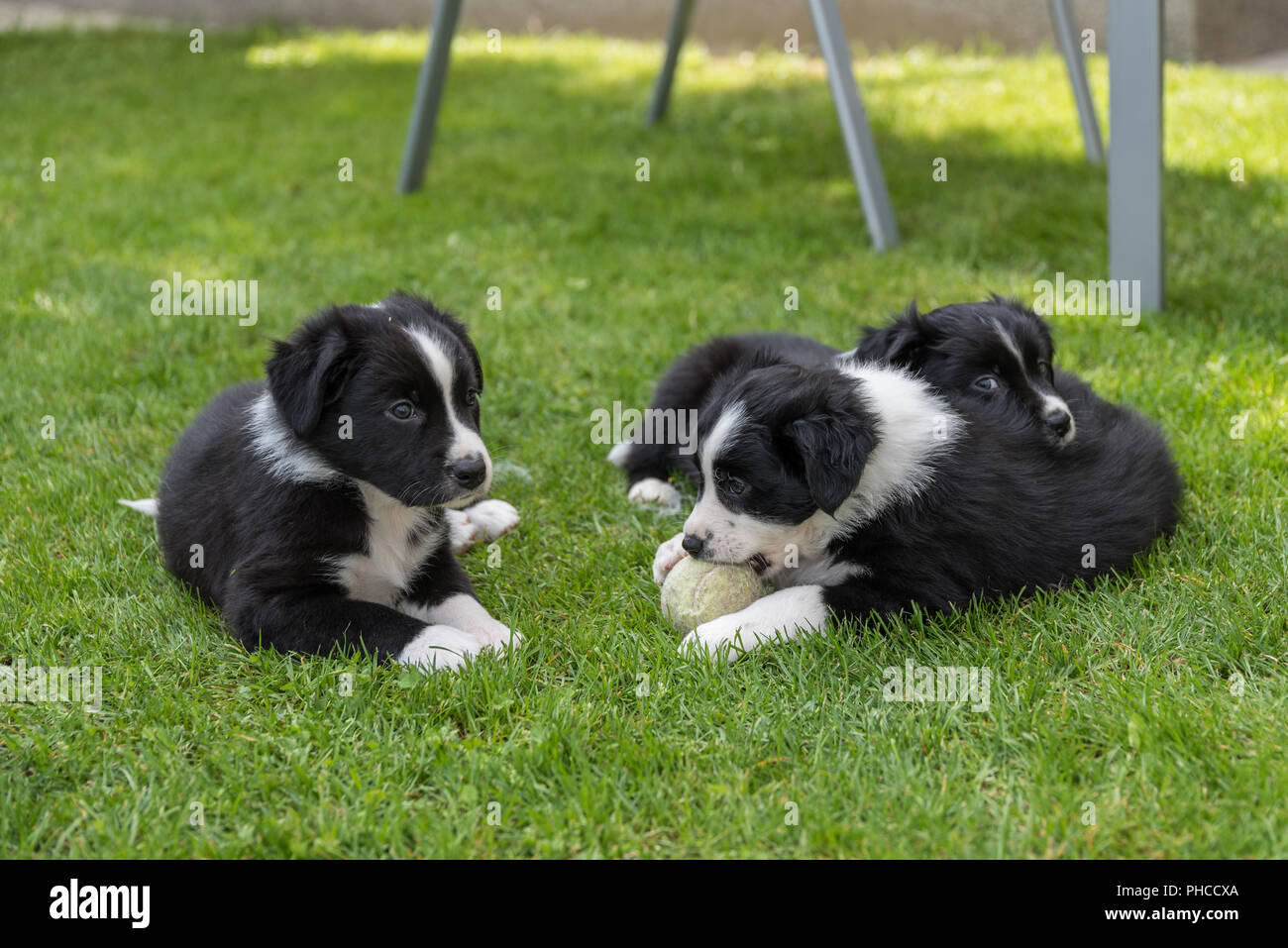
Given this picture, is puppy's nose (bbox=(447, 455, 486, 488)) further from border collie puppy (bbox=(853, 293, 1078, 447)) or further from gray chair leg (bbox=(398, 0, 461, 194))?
gray chair leg (bbox=(398, 0, 461, 194))

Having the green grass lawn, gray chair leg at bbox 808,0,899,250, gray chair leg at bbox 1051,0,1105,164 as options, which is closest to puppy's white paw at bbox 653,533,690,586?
the green grass lawn

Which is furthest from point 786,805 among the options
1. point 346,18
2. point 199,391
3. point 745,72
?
point 346,18

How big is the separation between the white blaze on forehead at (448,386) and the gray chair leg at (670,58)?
5.52m

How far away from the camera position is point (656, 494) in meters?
4.00

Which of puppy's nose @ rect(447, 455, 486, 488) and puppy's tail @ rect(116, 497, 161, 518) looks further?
puppy's tail @ rect(116, 497, 161, 518)

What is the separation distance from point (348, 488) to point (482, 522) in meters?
0.67

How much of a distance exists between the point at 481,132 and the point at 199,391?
4.49 m

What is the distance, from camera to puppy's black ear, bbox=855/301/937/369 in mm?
3770

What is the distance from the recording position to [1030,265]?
19.2 feet

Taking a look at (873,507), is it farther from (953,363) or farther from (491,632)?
(491,632)

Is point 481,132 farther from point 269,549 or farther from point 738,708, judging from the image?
point 738,708

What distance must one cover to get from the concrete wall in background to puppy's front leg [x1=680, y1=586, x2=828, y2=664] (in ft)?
22.9

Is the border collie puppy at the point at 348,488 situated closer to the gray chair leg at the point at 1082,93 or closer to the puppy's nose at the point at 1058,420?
the puppy's nose at the point at 1058,420

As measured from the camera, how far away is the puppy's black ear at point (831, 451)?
115 inches
